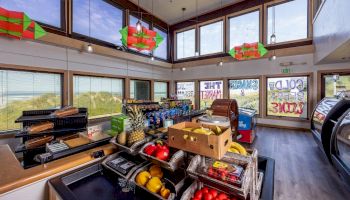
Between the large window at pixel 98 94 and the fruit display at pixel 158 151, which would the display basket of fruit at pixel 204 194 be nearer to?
the fruit display at pixel 158 151

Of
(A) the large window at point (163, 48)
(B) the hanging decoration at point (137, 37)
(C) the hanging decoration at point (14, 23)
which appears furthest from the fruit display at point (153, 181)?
(A) the large window at point (163, 48)

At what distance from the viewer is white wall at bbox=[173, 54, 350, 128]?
16.8 ft

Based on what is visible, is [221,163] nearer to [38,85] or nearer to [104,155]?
[104,155]

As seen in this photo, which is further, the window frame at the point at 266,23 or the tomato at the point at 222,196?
the window frame at the point at 266,23

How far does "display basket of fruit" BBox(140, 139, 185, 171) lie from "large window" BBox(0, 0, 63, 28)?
4687 millimetres

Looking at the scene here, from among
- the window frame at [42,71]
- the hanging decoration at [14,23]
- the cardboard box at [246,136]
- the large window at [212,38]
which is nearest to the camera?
the hanging decoration at [14,23]

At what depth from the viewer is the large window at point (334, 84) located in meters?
4.68

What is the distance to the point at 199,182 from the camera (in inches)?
40.9

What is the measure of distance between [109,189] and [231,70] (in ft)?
20.9

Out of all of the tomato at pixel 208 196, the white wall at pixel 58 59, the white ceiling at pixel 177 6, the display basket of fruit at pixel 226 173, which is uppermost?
the white ceiling at pixel 177 6

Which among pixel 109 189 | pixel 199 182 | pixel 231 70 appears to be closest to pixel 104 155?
pixel 109 189

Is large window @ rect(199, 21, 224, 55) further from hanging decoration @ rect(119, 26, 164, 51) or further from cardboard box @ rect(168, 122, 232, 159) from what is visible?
cardboard box @ rect(168, 122, 232, 159)

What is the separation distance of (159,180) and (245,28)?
267 inches

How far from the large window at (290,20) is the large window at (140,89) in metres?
5.10
